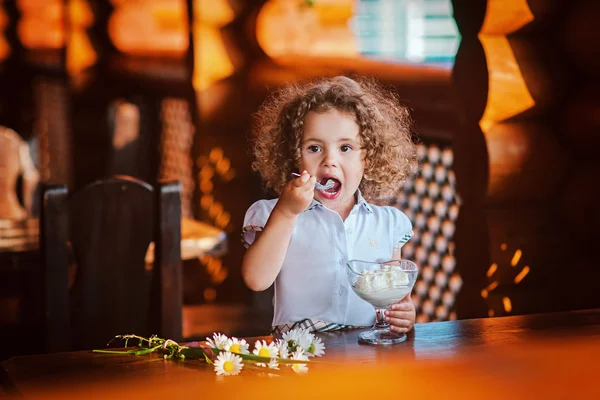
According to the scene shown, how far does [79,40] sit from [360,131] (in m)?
4.88

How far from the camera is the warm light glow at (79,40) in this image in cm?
615

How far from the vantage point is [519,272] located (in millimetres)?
3412

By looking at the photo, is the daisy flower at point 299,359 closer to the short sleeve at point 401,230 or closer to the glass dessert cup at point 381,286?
the glass dessert cup at point 381,286

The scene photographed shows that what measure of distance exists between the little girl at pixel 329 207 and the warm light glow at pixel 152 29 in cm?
389

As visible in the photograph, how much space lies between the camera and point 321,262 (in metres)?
1.86

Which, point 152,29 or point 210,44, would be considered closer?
point 210,44

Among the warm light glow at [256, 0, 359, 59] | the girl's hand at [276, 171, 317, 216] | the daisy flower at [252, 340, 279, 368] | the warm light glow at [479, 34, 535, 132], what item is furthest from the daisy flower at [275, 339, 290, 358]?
the warm light glow at [256, 0, 359, 59]

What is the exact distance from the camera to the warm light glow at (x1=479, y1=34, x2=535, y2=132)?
3160 millimetres

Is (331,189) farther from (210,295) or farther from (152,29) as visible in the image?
(152,29)

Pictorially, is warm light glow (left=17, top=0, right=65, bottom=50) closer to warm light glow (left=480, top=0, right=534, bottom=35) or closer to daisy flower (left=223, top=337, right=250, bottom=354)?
warm light glow (left=480, top=0, right=534, bottom=35)

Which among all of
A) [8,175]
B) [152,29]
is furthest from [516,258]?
[152,29]

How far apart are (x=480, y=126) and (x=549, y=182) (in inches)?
18.9

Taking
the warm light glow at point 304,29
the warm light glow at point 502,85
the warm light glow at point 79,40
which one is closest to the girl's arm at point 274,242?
the warm light glow at point 502,85

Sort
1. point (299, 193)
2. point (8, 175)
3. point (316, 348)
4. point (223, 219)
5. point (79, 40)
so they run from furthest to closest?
1. point (79, 40)
2. point (223, 219)
3. point (8, 175)
4. point (299, 193)
5. point (316, 348)
